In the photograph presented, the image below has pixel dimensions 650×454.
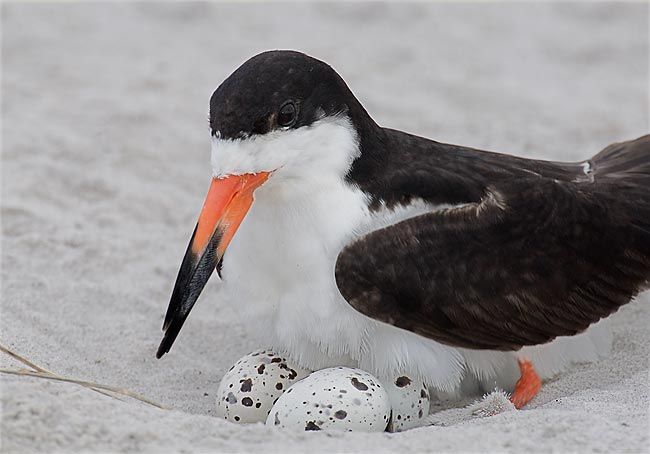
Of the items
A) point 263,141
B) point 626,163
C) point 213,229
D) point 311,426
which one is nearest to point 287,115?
point 263,141

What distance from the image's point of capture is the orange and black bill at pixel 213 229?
3.93 meters

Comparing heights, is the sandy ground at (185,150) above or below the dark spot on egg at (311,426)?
above

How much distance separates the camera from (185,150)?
7.01 metres

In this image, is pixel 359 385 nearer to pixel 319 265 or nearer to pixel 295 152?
pixel 319 265

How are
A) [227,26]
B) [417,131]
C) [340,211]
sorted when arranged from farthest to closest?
[227,26], [417,131], [340,211]

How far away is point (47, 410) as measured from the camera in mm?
3406

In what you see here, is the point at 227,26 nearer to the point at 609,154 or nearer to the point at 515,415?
the point at 609,154

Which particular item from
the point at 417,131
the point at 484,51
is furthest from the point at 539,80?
the point at 417,131

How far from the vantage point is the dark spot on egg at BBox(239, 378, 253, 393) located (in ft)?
13.5

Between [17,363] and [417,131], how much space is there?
369cm

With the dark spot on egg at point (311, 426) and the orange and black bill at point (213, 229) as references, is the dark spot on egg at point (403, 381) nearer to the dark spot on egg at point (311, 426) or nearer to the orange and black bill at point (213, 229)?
the dark spot on egg at point (311, 426)

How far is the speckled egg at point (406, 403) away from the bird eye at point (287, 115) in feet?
3.30

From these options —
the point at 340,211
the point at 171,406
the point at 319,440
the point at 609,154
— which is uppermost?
the point at 609,154

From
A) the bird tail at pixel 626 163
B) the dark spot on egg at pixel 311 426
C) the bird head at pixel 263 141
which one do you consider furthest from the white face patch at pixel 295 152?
the bird tail at pixel 626 163
